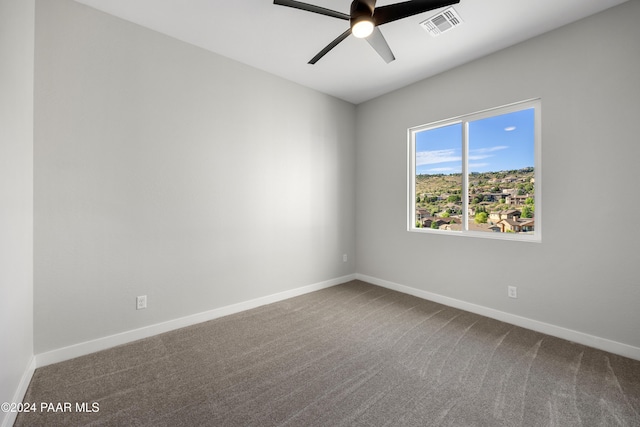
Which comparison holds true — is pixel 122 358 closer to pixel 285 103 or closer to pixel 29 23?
pixel 29 23

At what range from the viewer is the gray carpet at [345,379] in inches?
60.4

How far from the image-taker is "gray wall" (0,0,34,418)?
1.40 m

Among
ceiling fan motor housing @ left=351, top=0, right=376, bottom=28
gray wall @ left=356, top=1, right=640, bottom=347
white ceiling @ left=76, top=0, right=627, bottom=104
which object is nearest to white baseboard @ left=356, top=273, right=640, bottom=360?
gray wall @ left=356, top=1, right=640, bottom=347

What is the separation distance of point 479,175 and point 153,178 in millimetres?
3430

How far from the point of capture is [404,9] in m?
1.71

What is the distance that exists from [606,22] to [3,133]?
14.0ft

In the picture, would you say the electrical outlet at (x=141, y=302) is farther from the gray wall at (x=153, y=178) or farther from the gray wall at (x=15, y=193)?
the gray wall at (x=15, y=193)

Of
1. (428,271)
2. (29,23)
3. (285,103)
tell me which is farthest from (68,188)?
(428,271)

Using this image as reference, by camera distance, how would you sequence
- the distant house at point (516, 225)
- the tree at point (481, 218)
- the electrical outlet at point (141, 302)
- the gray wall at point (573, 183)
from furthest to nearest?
1. the tree at point (481, 218)
2. the distant house at point (516, 225)
3. the electrical outlet at point (141, 302)
4. the gray wall at point (573, 183)

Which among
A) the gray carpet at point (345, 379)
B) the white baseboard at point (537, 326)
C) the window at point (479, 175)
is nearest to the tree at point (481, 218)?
the window at point (479, 175)

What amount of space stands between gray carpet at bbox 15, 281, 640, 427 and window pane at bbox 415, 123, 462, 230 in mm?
1324

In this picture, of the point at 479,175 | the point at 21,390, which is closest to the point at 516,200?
A: the point at 479,175

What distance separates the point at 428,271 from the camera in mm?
3438

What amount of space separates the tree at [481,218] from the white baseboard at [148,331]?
2328 mm
